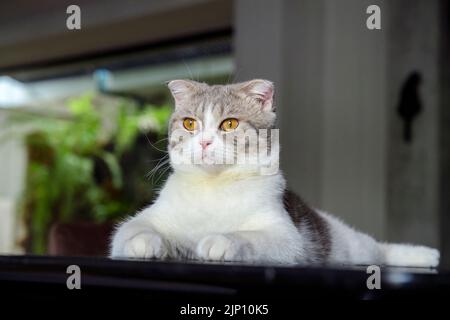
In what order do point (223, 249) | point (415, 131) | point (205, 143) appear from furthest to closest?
point (415, 131), point (205, 143), point (223, 249)

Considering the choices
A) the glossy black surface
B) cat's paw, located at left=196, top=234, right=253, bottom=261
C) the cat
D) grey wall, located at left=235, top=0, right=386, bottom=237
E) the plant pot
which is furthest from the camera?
grey wall, located at left=235, top=0, right=386, bottom=237

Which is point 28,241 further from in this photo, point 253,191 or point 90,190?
point 253,191

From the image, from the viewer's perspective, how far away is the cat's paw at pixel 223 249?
27.9 inches

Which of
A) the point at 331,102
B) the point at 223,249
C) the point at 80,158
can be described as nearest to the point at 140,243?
the point at 223,249

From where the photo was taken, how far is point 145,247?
2.57ft

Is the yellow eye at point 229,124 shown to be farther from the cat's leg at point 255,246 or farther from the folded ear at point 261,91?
the cat's leg at point 255,246

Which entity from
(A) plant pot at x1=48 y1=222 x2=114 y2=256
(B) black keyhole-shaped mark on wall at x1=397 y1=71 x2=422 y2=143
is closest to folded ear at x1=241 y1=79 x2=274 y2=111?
(A) plant pot at x1=48 y1=222 x2=114 y2=256

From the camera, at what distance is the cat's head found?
3.05ft

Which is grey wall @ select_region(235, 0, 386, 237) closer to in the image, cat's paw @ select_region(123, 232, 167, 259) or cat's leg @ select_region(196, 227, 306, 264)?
cat's leg @ select_region(196, 227, 306, 264)

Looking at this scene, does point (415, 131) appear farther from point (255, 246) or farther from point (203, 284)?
point (203, 284)

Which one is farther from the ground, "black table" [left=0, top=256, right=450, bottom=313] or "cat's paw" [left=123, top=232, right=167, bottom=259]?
"black table" [left=0, top=256, right=450, bottom=313]

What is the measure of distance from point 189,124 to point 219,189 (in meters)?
0.13

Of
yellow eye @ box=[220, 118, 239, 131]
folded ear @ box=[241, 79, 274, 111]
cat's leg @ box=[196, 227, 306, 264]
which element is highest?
folded ear @ box=[241, 79, 274, 111]

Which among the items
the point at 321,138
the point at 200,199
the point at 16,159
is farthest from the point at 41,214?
the point at 200,199
